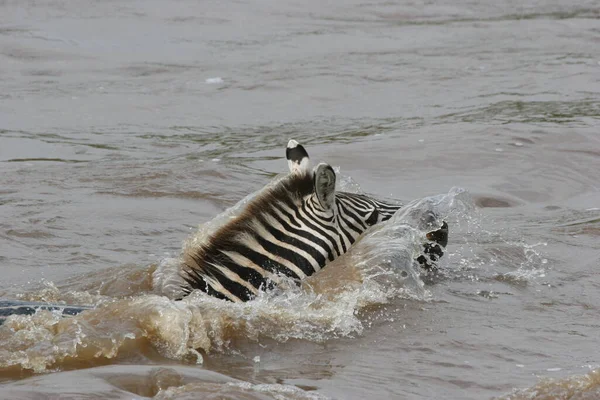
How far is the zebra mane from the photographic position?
4.71 metres

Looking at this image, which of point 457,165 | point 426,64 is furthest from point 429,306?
point 426,64

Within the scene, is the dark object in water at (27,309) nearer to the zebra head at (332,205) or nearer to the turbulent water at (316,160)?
the turbulent water at (316,160)

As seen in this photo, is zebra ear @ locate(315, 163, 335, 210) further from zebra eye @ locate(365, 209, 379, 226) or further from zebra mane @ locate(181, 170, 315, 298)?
zebra eye @ locate(365, 209, 379, 226)

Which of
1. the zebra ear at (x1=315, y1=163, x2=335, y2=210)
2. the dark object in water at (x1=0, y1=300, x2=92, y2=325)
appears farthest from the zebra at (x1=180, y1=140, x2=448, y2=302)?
the dark object in water at (x1=0, y1=300, x2=92, y2=325)

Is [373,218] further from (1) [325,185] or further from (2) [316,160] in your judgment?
(2) [316,160]

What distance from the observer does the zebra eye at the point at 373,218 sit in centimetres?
520

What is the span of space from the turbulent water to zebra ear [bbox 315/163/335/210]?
11.3 inches

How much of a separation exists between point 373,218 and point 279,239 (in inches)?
22.4

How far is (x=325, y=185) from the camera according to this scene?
16.0 feet

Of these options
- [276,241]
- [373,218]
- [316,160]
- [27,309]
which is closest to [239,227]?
[276,241]

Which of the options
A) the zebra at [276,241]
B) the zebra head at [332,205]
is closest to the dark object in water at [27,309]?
the zebra at [276,241]

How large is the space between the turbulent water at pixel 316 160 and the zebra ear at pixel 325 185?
0.94 feet

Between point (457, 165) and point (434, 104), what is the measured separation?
109 inches

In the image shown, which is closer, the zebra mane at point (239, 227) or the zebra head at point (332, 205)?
the zebra mane at point (239, 227)
